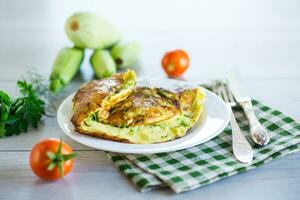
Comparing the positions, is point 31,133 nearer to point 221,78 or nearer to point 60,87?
point 60,87

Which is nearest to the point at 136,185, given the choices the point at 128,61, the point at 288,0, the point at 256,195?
the point at 256,195

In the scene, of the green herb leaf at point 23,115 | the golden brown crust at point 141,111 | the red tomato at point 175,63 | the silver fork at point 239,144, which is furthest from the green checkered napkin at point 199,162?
the red tomato at point 175,63

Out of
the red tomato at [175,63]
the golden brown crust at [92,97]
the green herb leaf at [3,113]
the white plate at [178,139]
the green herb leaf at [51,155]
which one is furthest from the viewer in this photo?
the red tomato at [175,63]

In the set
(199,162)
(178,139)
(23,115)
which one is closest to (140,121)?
(178,139)

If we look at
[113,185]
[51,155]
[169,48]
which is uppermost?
[169,48]

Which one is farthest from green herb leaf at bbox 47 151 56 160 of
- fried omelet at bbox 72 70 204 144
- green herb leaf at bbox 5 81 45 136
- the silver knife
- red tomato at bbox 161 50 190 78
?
red tomato at bbox 161 50 190 78

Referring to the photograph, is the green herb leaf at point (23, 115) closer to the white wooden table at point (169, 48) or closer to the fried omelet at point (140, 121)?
the white wooden table at point (169, 48)

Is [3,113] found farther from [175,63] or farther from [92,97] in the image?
[175,63]
